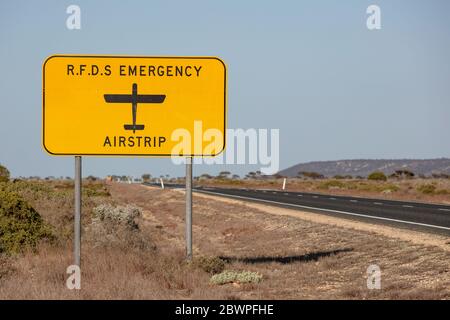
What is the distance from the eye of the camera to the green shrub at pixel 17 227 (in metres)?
16.1

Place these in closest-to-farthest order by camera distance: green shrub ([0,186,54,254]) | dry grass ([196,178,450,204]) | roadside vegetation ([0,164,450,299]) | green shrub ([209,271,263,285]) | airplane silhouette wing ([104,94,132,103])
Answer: roadside vegetation ([0,164,450,299]) < green shrub ([209,271,263,285]) < airplane silhouette wing ([104,94,132,103]) < green shrub ([0,186,54,254]) < dry grass ([196,178,450,204])

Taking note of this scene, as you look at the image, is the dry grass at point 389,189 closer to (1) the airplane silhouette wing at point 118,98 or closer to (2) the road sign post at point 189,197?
(2) the road sign post at point 189,197

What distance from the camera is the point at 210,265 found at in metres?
13.8

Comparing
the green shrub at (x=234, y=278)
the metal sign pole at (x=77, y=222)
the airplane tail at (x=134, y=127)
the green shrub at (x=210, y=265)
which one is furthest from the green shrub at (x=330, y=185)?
the metal sign pole at (x=77, y=222)

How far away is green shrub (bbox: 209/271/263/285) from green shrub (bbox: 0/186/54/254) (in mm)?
4955

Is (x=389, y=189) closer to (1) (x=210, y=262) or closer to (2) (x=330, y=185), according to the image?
(2) (x=330, y=185)

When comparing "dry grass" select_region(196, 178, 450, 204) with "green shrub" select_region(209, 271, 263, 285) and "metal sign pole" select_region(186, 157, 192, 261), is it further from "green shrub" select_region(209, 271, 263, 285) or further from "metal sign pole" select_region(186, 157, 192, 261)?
"green shrub" select_region(209, 271, 263, 285)

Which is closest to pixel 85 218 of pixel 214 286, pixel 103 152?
pixel 103 152

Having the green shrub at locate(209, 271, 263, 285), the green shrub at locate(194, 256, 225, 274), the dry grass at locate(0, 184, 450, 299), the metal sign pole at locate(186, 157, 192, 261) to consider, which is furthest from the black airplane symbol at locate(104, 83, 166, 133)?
the green shrub at locate(209, 271, 263, 285)

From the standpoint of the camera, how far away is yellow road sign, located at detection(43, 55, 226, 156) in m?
13.2

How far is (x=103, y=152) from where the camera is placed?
44.2 feet
